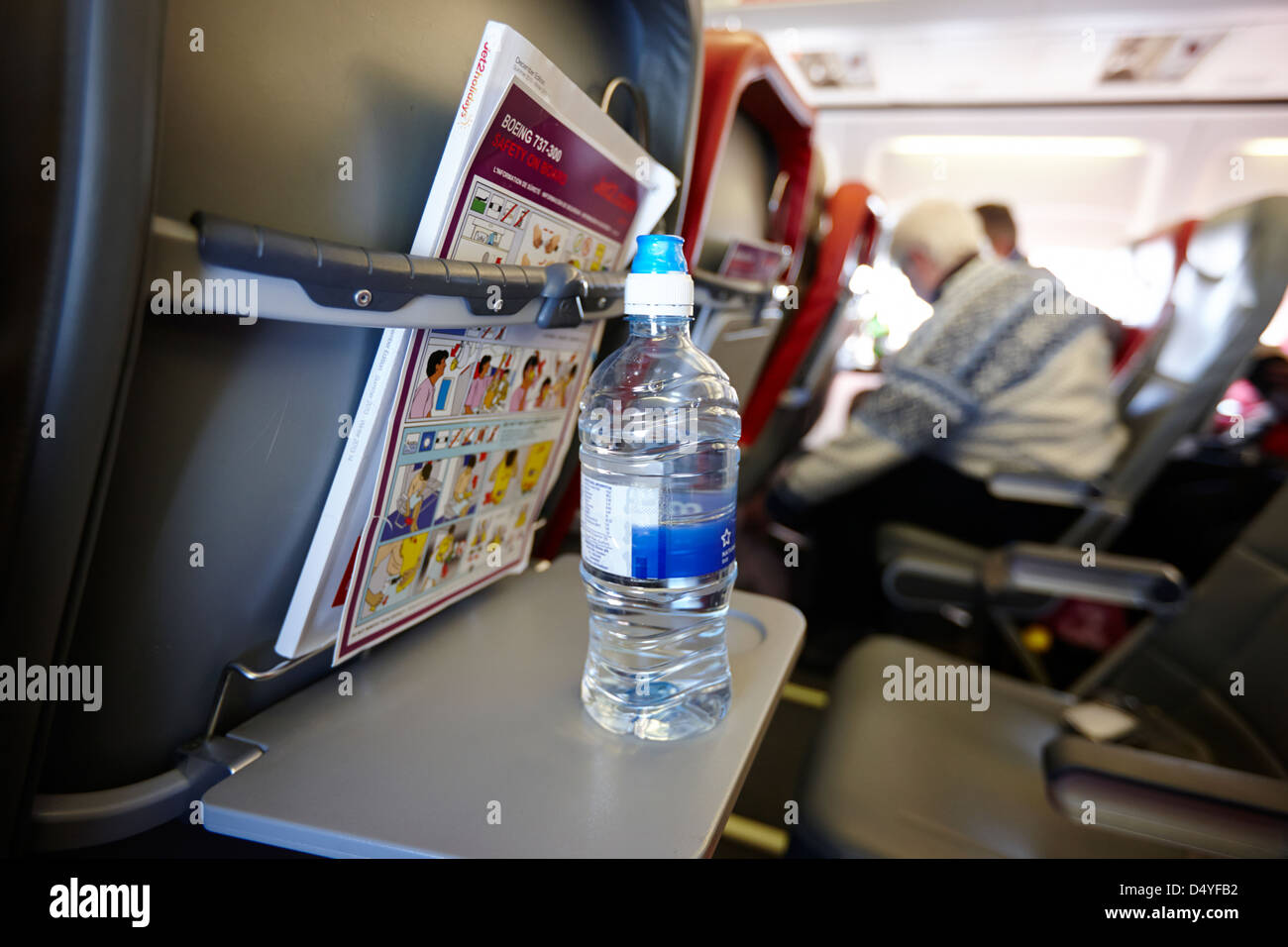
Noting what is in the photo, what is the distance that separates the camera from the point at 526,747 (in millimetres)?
518

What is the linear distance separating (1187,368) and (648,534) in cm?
183

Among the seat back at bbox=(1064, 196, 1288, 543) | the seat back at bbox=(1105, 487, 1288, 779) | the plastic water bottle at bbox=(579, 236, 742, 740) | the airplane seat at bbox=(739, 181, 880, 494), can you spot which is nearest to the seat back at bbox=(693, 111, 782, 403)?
the plastic water bottle at bbox=(579, 236, 742, 740)

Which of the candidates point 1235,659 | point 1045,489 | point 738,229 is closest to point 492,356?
point 738,229

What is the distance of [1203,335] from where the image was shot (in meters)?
1.74

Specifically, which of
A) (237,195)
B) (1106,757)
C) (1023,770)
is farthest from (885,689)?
(237,195)

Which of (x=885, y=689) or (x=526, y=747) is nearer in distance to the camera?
(x=526, y=747)

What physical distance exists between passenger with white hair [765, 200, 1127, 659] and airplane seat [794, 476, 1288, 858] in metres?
0.70

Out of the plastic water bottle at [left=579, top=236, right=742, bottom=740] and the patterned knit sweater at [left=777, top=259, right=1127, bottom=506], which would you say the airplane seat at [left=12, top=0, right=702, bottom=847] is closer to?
the plastic water bottle at [left=579, top=236, right=742, bottom=740]

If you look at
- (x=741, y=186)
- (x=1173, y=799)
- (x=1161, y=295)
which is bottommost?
(x=1173, y=799)

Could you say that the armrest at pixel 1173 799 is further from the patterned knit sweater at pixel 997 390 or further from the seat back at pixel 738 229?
the patterned knit sweater at pixel 997 390
